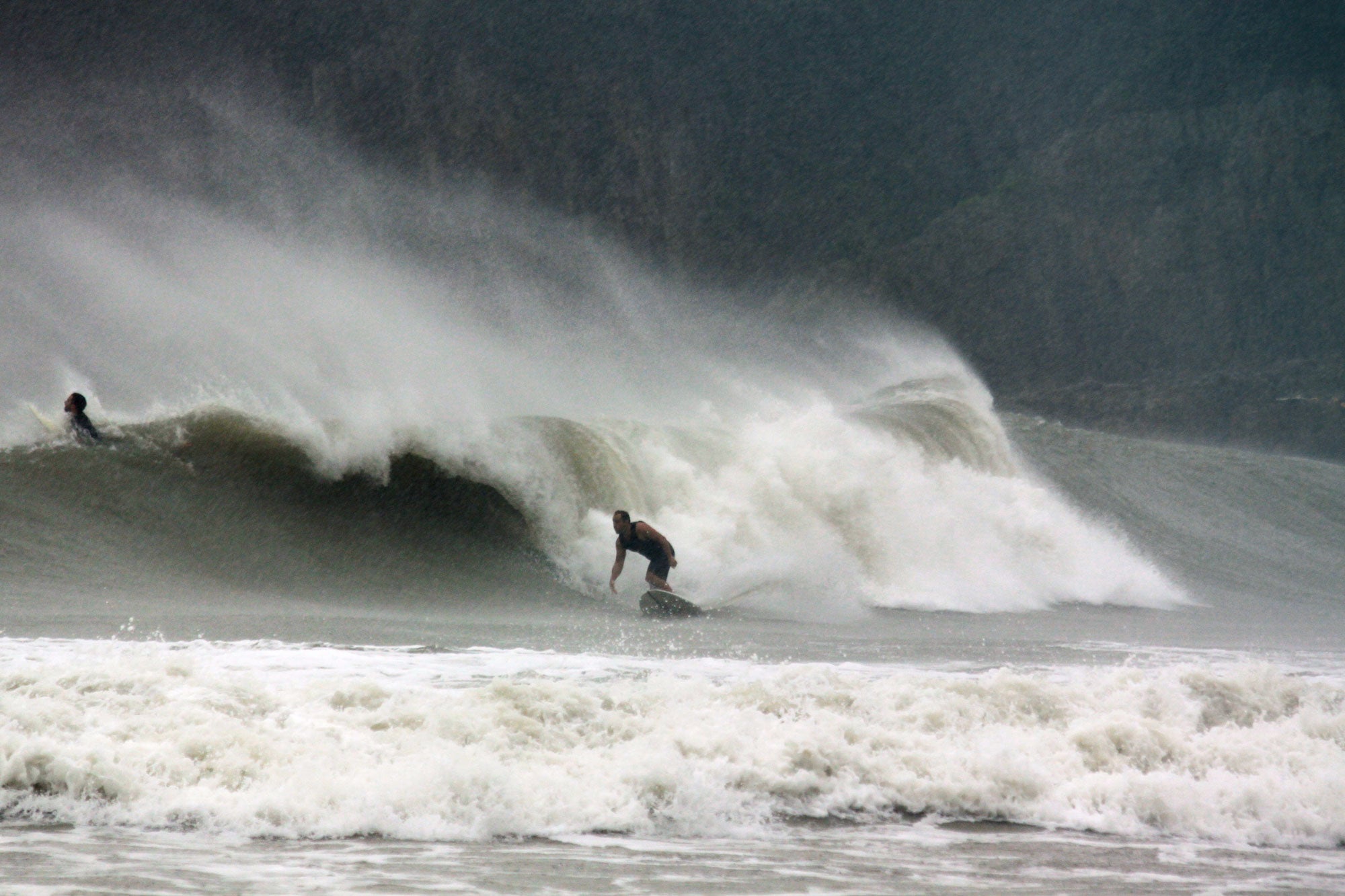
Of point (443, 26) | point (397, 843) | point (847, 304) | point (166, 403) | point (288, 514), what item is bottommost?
point (397, 843)

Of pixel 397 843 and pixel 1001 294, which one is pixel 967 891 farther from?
pixel 1001 294

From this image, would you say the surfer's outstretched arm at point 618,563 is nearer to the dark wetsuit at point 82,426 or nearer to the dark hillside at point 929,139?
the dark wetsuit at point 82,426

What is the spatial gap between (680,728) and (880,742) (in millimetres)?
909

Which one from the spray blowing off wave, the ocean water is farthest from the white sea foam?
the spray blowing off wave

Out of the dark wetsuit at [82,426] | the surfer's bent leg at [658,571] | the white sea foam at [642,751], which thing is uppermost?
the dark wetsuit at [82,426]

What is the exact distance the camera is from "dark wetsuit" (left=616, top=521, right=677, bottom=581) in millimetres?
11289

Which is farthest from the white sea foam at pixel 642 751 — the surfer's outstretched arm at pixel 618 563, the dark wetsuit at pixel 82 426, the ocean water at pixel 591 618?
the dark wetsuit at pixel 82 426

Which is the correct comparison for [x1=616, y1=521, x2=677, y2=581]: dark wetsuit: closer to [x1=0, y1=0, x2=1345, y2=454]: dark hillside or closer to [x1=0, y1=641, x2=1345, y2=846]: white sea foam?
[x1=0, y1=641, x2=1345, y2=846]: white sea foam

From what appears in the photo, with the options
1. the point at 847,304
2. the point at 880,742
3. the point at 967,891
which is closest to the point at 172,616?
the point at 880,742

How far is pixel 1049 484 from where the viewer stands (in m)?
18.5

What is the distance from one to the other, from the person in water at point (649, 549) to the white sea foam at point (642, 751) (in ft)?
15.4

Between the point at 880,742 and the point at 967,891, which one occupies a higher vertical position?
the point at 880,742

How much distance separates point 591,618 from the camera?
409 inches

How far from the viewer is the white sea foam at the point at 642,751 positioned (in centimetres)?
470
